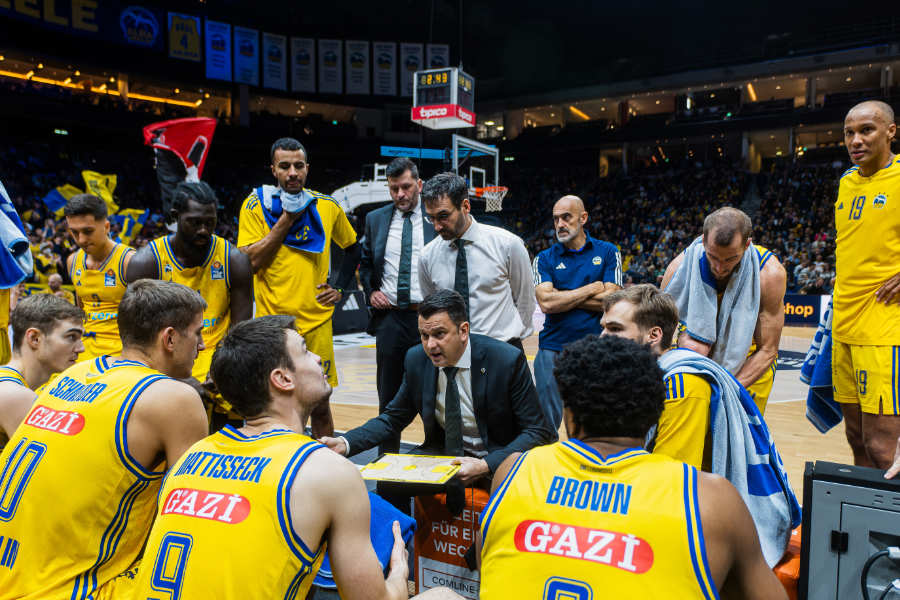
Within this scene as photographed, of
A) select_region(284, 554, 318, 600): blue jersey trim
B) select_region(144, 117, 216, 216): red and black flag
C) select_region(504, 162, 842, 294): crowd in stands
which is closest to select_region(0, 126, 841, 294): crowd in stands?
select_region(504, 162, 842, 294): crowd in stands

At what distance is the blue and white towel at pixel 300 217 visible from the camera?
148 inches

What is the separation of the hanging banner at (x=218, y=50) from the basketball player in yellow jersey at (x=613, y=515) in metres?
29.3

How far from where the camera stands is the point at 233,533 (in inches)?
52.7

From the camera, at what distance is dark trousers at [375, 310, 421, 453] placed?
12.4 feet

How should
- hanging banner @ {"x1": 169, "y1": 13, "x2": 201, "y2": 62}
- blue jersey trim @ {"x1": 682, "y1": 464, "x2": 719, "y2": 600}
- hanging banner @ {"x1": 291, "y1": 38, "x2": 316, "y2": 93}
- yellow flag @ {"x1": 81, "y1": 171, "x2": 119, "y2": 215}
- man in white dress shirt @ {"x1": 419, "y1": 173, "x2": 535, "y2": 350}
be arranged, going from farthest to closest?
hanging banner @ {"x1": 291, "y1": 38, "x2": 316, "y2": 93}, hanging banner @ {"x1": 169, "y1": 13, "x2": 201, "y2": 62}, yellow flag @ {"x1": 81, "y1": 171, "x2": 119, "y2": 215}, man in white dress shirt @ {"x1": 419, "y1": 173, "x2": 535, "y2": 350}, blue jersey trim @ {"x1": 682, "y1": 464, "x2": 719, "y2": 600}

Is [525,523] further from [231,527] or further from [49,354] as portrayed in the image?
[49,354]

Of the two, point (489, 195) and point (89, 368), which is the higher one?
point (489, 195)

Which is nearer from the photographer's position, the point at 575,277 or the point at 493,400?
the point at 493,400

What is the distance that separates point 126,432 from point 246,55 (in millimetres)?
29657

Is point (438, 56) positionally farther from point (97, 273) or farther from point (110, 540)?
point (110, 540)

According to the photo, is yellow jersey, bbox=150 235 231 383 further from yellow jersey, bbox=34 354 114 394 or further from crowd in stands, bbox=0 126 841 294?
crowd in stands, bbox=0 126 841 294

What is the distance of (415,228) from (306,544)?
9.14 ft

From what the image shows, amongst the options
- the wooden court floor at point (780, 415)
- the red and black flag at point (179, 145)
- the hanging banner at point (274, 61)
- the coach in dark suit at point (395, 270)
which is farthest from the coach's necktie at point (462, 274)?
the hanging banner at point (274, 61)

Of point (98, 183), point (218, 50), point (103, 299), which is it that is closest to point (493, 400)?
point (103, 299)
